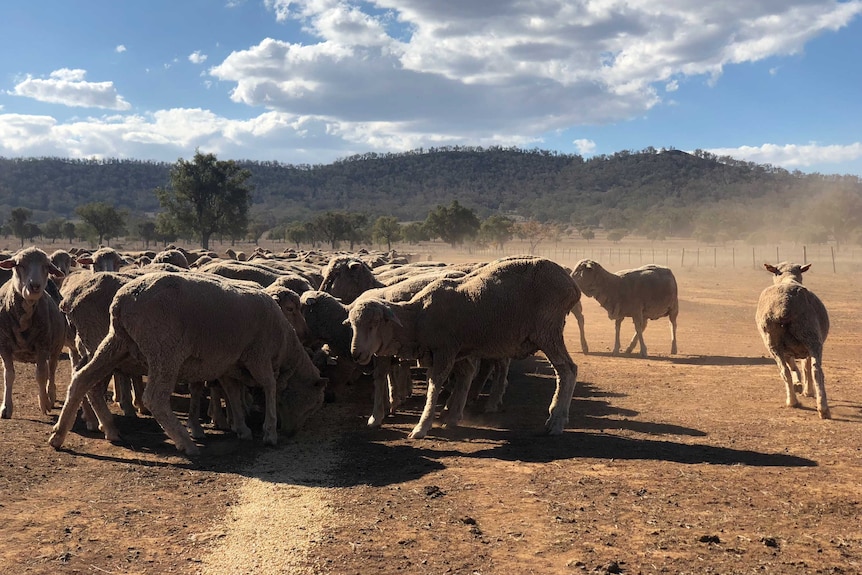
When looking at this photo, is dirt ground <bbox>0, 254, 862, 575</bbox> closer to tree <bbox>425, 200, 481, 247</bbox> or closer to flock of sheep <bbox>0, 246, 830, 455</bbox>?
flock of sheep <bbox>0, 246, 830, 455</bbox>

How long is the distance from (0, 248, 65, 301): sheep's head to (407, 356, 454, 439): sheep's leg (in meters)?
5.26

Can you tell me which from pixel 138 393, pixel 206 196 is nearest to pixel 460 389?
pixel 138 393

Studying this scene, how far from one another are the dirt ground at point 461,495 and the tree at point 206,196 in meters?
54.9

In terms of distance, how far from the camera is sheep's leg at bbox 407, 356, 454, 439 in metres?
8.85

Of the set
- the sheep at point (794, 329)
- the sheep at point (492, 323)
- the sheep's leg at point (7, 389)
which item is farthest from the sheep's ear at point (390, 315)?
the sheep at point (794, 329)

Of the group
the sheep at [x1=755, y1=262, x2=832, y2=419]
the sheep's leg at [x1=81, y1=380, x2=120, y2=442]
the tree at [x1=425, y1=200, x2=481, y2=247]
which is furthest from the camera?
the tree at [x1=425, y1=200, x2=481, y2=247]

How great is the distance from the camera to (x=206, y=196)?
6350cm

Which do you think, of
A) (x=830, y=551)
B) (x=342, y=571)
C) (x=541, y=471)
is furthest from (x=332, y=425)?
(x=830, y=551)

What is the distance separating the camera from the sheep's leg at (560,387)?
351 inches

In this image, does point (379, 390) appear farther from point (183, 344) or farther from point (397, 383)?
point (183, 344)

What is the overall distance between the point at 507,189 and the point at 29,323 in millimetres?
172942

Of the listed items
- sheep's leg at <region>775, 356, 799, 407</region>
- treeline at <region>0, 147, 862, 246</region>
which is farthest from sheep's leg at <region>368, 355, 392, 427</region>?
treeline at <region>0, 147, 862, 246</region>

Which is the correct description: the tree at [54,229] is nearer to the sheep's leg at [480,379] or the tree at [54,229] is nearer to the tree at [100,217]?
the tree at [100,217]

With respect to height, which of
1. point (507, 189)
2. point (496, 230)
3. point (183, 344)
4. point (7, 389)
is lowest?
point (7, 389)
